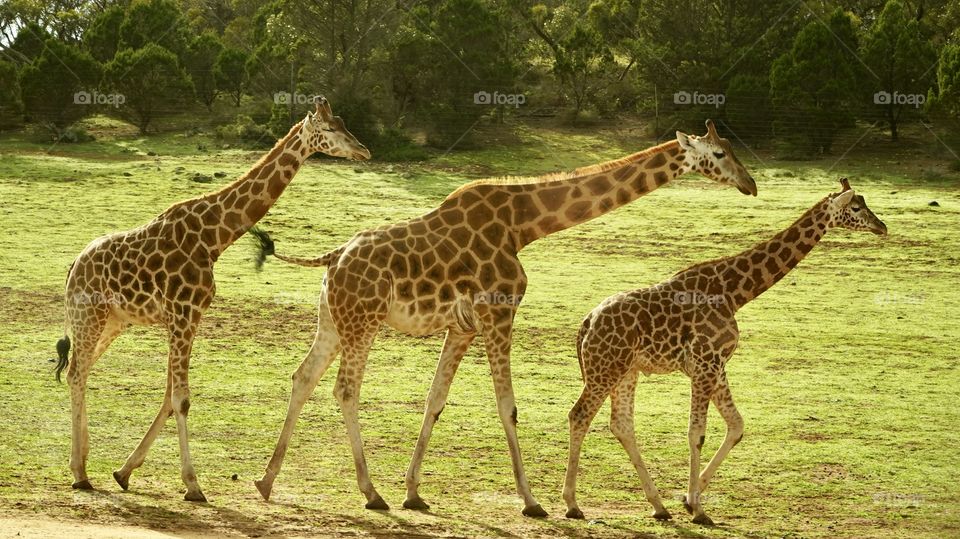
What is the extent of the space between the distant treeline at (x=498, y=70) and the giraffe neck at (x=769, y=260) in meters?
20.8

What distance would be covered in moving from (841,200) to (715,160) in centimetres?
136

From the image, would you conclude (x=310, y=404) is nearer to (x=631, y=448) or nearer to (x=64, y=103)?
(x=631, y=448)

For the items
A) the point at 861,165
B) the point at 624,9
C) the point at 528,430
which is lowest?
the point at 528,430

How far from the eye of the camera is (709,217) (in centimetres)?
2938

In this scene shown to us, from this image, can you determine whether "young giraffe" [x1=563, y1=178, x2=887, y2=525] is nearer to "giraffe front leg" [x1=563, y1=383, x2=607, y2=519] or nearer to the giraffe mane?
"giraffe front leg" [x1=563, y1=383, x2=607, y2=519]

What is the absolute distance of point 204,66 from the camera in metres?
40.7

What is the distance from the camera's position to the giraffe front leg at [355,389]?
12.4 meters

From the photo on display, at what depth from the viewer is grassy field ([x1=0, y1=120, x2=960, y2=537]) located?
12617 millimetres

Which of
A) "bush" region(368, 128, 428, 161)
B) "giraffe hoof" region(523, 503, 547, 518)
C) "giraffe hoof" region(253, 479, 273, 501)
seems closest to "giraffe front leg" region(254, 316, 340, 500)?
"giraffe hoof" region(253, 479, 273, 501)

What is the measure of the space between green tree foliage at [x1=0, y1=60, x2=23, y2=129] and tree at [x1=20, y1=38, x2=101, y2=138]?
370 millimetres

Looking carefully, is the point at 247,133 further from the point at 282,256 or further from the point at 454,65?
the point at 282,256

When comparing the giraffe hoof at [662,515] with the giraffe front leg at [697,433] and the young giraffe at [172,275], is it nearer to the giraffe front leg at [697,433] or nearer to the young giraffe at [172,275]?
the giraffe front leg at [697,433]

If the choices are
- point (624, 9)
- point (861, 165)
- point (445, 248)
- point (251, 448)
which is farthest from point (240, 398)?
point (624, 9)

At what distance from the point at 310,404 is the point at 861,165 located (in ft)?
66.2
